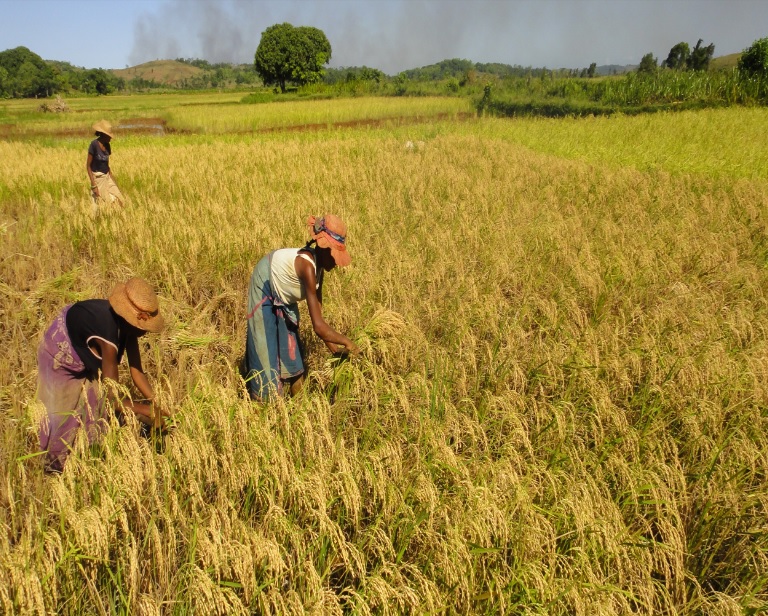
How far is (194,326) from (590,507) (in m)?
2.82

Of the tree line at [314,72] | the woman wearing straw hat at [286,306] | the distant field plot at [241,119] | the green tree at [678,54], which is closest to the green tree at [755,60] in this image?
the tree line at [314,72]

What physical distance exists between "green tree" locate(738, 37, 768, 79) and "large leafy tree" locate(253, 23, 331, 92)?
45174mm

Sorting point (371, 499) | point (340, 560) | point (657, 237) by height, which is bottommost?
point (340, 560)

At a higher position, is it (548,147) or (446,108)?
(446,108)

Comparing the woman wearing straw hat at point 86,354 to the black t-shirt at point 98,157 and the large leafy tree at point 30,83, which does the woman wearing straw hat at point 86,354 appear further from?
the large leafy tree at point 30,83

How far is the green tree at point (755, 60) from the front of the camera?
22062 millimetres

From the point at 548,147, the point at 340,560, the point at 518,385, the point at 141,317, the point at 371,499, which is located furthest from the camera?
the point at 548,147

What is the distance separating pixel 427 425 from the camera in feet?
7.16

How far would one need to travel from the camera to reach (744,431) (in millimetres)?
2420

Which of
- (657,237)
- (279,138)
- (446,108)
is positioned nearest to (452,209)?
(657,237)

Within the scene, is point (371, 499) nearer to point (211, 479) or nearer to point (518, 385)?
point (211, 479)

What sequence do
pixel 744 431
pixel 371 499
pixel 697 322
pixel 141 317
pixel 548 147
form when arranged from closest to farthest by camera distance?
pixel 371 499, pixel 141 317, pixel 744 431, pixel 697 322, pixel 548 147

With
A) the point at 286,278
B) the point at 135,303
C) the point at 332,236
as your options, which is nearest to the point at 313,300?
the point at 286,278

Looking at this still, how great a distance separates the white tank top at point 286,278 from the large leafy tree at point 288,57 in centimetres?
6048
